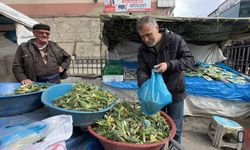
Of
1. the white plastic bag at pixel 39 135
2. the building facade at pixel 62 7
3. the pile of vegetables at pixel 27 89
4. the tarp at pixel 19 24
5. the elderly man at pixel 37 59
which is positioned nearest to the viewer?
the white plastic bag at pixel 39 135

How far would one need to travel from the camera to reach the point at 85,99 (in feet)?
4.71

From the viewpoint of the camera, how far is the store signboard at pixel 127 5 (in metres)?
10.9

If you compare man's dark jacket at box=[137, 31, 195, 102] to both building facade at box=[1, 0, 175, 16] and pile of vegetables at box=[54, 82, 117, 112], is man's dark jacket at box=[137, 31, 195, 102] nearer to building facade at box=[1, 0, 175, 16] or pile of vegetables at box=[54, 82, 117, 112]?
pile of vegetables at box=[54, 82, 117, 112]

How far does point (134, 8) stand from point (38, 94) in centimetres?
1033

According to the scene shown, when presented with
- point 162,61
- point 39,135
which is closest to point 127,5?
point 162,61

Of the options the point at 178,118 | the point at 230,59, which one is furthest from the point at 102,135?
the point at 230,59

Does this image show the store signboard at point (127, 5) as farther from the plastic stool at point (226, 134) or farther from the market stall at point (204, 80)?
the plastic stool at point (226, 134)

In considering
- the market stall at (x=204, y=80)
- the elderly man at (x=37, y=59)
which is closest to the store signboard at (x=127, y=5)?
the market stall at (x=204, y=80)

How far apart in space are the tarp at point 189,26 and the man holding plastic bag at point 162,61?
256 centimetres

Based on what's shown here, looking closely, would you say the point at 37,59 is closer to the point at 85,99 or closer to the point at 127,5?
the point at 85,99

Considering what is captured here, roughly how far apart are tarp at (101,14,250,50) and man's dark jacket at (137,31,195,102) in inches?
99.9

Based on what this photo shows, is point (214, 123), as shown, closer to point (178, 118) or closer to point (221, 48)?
point (178, 118)

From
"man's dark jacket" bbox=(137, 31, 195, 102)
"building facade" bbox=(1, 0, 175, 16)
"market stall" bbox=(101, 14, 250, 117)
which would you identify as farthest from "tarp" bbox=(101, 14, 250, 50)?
"building facade" bbox=(1, 0, 175, 16)

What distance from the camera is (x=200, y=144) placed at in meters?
3.77
